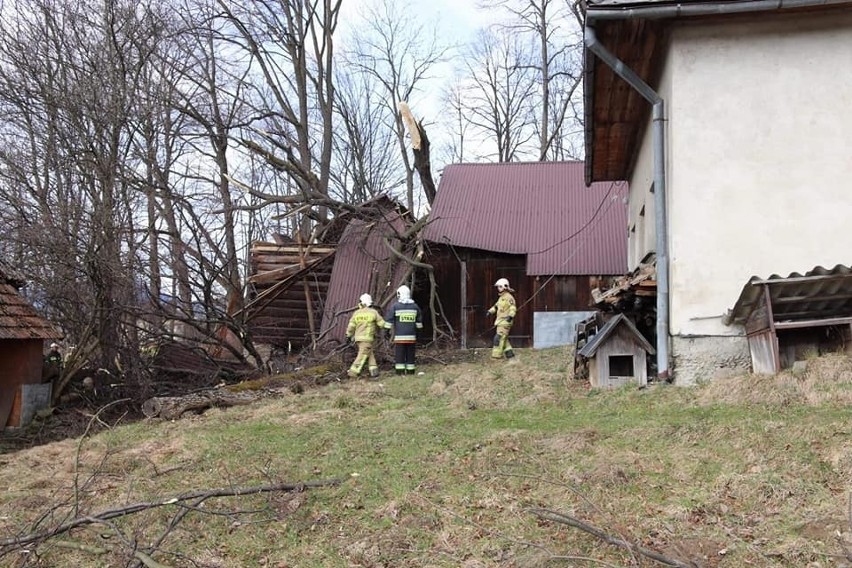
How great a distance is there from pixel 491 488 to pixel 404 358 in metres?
7.37

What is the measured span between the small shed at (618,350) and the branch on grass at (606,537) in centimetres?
416

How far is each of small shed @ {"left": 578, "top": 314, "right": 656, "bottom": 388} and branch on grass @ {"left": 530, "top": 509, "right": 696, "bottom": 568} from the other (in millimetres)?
4159

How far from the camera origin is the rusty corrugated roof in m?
11.4

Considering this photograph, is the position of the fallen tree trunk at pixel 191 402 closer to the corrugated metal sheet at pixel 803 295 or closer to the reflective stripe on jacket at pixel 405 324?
the reflective stripe on jacket at pixel 405 324

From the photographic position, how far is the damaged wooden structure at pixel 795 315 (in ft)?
24.0

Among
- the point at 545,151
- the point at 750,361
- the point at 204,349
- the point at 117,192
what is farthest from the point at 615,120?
the point at 545,151

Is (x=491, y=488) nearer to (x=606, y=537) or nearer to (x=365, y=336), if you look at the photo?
(x=606, y=537)

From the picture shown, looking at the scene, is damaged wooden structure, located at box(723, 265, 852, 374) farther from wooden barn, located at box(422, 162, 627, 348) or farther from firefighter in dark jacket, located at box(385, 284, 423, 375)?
wooden barn, located at box(422, 162, 627, 348)

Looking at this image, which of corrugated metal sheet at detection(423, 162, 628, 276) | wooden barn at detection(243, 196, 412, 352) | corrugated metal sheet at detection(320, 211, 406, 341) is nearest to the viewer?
corrugated metal sheet at detection(320, 211, 406, 341)

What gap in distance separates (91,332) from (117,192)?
9.38 ft

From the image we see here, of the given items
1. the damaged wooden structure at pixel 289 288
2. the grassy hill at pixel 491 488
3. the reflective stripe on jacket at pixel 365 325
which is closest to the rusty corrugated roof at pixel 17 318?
the grassy hill at pixel 491 488

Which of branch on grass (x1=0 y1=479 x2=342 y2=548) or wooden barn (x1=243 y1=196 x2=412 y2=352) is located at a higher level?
wooden barn (x1=243 y1=196 x2=412 y2=352)

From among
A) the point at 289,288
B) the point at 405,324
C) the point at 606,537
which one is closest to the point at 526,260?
the point at 289,288

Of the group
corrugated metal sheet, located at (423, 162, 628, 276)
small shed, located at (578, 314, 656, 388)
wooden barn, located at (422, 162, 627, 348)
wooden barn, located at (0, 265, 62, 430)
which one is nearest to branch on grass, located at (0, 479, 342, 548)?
small shed, located at (578, 314, 656, 388)
